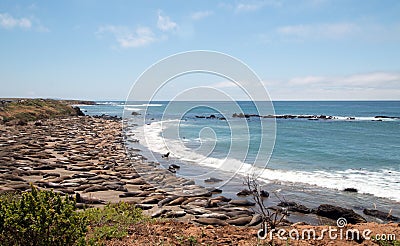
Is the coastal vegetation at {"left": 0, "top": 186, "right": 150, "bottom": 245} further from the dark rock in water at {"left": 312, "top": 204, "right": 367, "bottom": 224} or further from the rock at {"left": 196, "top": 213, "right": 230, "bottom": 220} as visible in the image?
the dark rock in water at {"left": 312, "top": 204, "right": 367, "bottom": 224}

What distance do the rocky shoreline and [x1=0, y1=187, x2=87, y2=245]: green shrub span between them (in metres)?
1.97

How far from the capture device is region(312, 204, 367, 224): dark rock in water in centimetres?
1007

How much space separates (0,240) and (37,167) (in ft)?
44.0

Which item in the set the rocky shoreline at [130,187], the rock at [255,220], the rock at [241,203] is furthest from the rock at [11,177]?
the rock at [255,220]

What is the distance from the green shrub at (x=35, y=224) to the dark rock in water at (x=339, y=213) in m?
8.83

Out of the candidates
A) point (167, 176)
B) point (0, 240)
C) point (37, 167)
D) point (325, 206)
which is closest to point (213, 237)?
point (0, 240)

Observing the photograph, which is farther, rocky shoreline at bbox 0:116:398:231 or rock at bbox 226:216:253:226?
rocky shoreline at bbox 0:116:398:231

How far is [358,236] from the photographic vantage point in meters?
6.65

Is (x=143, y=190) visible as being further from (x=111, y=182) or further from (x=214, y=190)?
(x=214, y=190)

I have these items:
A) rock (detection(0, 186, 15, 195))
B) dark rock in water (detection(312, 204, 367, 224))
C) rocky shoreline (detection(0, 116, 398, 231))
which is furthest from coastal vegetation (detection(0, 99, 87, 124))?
dark rock in water (detection(312, 204, 367, 224))

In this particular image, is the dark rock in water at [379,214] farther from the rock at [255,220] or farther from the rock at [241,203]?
the rock at [255,220]

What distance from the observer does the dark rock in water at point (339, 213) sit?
10.1 metres

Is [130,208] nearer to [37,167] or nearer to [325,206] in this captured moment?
[325,206]

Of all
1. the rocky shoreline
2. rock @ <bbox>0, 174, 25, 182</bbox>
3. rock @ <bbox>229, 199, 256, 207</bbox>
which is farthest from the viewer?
rock @ <bbox>0, 174, 25, 182</bbox>
